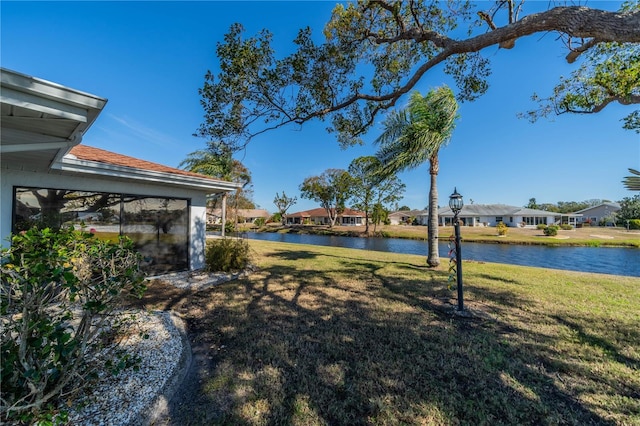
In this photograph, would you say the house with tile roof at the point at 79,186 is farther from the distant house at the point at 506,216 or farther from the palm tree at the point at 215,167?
the distant house at the point at 506,216

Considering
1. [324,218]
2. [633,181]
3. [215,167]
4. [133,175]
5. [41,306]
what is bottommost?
[41,306]

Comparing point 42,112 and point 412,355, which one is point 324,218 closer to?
point 412,355

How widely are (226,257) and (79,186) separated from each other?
3.72 meters

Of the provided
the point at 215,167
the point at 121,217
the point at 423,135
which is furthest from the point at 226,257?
the point at 215,167

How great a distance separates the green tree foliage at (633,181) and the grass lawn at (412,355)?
1967mm

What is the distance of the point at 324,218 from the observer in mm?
55969

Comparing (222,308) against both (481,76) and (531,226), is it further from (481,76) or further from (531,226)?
(531,226)

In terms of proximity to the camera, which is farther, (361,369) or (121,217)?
(121,217)

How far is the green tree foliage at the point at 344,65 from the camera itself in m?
5.23

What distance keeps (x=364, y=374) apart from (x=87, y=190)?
22.4 feet

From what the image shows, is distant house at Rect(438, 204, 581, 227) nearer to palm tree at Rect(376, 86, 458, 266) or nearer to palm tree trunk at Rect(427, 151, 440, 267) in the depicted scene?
palm tree trunk at Rect(427, 151, 440, 267)

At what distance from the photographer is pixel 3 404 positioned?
69.1 inches

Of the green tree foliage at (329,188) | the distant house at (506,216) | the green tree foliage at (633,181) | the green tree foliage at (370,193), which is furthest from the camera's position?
the distant house at (506,216)

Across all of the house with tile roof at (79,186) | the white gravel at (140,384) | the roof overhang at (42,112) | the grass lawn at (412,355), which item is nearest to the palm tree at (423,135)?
the grass lawn at (412,355)
